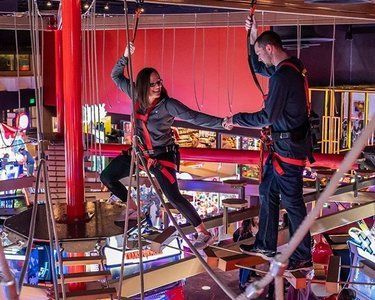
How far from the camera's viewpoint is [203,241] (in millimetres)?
3209

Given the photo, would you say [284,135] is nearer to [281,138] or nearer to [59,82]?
[281,138]

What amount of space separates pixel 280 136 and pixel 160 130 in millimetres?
623

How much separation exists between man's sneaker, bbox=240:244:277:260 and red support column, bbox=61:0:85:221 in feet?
2.64

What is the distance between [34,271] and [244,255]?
327cm

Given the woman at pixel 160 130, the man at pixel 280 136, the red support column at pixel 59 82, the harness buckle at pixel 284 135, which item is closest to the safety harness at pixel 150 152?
the woman at pixel 160 130

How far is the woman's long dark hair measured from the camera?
121 inches

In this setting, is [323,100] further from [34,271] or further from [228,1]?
[228,1]

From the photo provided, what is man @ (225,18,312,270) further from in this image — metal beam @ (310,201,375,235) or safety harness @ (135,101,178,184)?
metal beam @ (310,201,375,235)

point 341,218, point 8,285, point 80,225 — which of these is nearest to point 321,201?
point 8,285

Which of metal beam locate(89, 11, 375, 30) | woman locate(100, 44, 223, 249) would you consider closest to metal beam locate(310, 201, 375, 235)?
woman locate(100, 44, 223, 249)

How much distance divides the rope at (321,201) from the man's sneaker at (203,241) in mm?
2030

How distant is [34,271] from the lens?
5.79 m

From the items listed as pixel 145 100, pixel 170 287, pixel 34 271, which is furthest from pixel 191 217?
pixel 170 287

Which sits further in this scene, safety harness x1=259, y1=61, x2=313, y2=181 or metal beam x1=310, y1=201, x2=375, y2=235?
metal beam x1=310, y1=201, x2=375, y2=235
